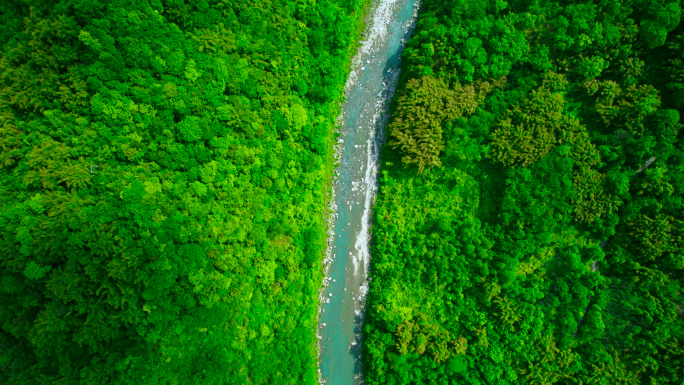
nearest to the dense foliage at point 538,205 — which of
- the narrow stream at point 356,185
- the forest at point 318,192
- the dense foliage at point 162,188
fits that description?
the forest at point 318,192

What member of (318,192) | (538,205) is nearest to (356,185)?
(318,192)

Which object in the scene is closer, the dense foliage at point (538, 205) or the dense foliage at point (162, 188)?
the dense foliage at point (162, 188)

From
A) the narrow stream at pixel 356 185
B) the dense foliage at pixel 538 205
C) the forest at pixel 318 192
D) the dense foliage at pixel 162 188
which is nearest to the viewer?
the dense foliage at pixel 162 188

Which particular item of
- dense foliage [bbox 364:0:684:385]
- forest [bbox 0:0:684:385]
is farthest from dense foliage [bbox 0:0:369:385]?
dense foliage [bbox 364:0:684:385]

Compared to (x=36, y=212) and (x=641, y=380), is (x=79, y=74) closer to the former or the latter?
(x=36, y=212)

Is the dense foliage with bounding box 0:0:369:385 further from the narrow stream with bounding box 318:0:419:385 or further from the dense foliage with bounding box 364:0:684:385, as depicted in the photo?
the dense foliage with bounding box 364:0:684:385

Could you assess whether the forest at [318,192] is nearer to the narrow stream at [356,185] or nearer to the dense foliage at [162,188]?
the dense foliage at [162,188]
